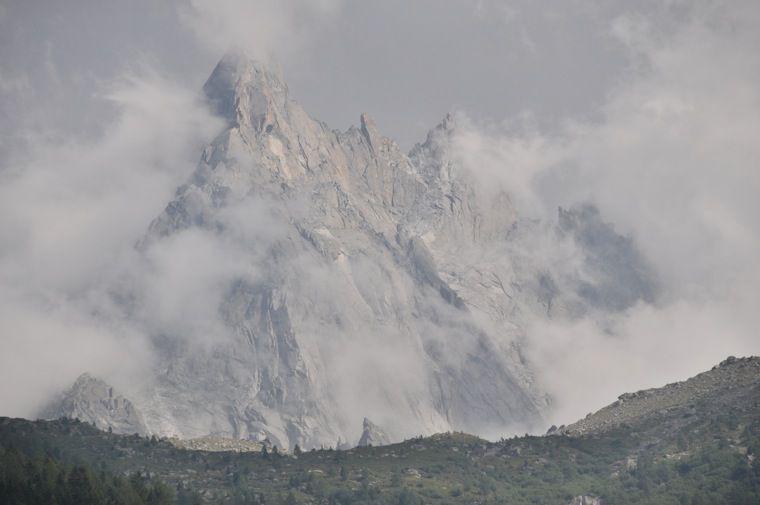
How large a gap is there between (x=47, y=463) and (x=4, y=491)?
14836mm

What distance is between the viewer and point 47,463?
199 meters

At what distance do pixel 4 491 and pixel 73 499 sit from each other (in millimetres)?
9060

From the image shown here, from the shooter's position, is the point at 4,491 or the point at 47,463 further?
the point at 47,463

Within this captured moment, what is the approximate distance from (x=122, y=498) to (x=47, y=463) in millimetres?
13176

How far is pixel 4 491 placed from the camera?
184625 millimetres

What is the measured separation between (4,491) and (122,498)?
15.8 m

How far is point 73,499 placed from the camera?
189 metres

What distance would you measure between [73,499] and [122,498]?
22.3 feet

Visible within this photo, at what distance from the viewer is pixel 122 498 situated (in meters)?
193
